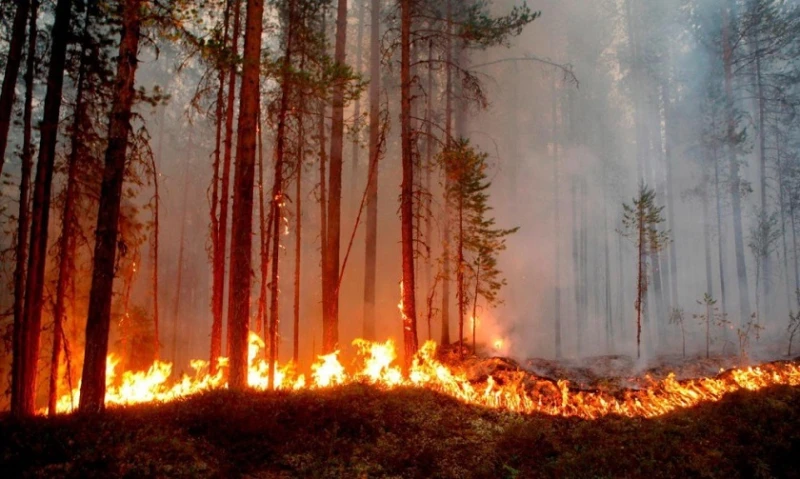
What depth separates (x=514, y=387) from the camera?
11.8 metres

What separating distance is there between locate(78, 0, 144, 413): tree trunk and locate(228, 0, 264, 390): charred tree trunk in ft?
7.83

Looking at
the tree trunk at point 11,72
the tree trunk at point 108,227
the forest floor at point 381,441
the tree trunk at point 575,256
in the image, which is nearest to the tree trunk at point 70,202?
the tree trunk at point 11,72

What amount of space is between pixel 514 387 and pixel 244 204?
8206mm

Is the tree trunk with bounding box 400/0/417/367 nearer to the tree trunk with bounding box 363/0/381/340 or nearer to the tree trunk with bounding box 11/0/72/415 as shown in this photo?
the tree trunk with bounding box 363/0/381/340

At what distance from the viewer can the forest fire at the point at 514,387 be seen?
9852 millimetres

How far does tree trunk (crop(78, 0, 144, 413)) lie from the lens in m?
7.85

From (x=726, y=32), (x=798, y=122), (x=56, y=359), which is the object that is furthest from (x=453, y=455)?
(x=798, y=122)

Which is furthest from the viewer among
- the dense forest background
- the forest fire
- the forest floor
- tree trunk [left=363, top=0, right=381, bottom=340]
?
the dense forest background

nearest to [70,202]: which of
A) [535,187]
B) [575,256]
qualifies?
[535,187]

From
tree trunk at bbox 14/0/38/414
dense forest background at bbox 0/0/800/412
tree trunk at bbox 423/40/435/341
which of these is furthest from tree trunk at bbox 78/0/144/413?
tree trunk at bbox 423/40/435/341

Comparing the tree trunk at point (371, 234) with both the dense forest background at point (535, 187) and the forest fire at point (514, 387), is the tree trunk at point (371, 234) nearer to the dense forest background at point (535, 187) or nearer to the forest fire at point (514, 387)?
the dense forest background at point (535, 187)

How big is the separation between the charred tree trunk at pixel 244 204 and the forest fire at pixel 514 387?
2.98 ft

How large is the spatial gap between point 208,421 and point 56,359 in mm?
7823

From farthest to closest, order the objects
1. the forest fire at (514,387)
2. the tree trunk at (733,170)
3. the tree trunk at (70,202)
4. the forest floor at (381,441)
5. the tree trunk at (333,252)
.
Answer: the tree trunk at (733,170)
the tree trunk at (333,252)
the tree trunk at (70,202)
the forest fire at (514,387)
the forest floor at (381,441)
